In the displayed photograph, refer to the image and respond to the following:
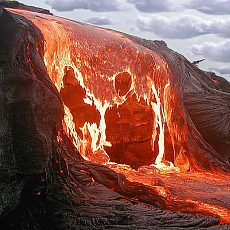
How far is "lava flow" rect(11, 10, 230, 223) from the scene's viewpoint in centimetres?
661

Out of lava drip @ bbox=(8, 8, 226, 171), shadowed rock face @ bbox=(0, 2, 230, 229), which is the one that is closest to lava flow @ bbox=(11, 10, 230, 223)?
lava drip @ bbox=(8, 8, 226, 171)

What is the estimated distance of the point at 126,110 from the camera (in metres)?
8.28

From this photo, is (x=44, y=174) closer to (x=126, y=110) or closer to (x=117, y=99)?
(x=117, y=99)

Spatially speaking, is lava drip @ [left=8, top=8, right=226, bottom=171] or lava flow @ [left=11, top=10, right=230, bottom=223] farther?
lava drip @ [left=8, top=8, right=226, bottom=171]

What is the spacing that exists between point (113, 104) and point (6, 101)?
11.6ft

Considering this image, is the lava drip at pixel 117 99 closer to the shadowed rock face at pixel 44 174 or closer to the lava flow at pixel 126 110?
the lava flow at pixel 126 110

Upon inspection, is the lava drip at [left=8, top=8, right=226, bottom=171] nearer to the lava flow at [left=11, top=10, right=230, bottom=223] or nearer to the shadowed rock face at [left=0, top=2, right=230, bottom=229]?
the lava flow at [left=11, top=10, right=230, bottom=223]

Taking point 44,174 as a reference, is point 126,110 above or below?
above

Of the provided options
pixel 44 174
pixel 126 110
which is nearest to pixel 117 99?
pixel 126 110

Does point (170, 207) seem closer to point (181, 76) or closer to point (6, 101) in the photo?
point (6, 101)

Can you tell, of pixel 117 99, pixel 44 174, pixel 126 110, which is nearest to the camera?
pixel 44 174

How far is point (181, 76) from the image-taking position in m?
8.88

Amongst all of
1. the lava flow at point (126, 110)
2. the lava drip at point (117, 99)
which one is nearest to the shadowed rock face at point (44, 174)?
the lava flow at point (126, 110)

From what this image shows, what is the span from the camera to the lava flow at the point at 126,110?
6.61 metres
